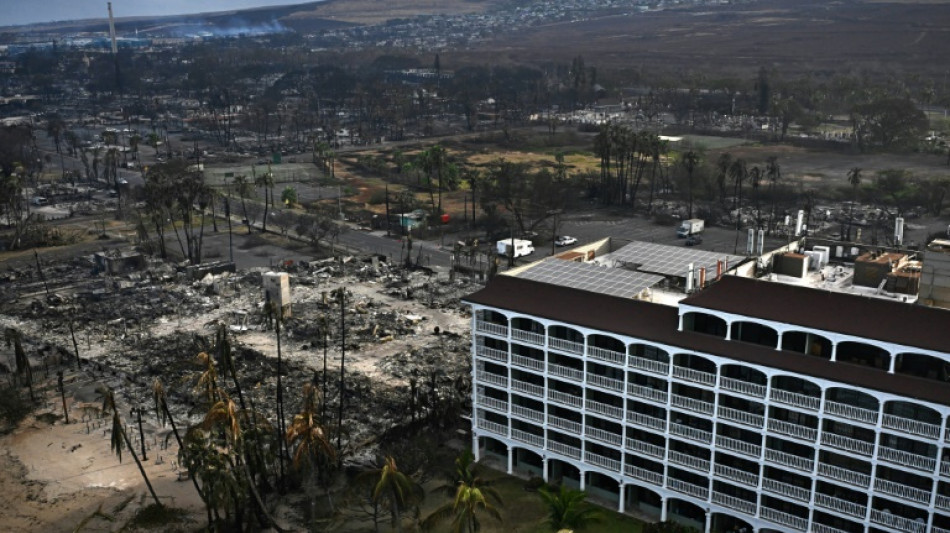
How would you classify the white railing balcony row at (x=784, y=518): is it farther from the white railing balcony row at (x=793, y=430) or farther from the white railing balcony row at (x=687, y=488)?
the white railing balcony row at (x=793, y=430)

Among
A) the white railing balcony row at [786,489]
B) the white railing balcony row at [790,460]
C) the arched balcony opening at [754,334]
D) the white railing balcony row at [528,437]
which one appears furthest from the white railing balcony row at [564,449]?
the arched balcony opening at [754,334]

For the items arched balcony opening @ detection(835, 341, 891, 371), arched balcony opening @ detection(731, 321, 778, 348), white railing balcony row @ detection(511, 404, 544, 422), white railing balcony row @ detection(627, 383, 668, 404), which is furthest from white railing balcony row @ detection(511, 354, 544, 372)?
arched balcony opening @ detection(835, 341, 891, 371)

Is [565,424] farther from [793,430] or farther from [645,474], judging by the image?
[793,430]

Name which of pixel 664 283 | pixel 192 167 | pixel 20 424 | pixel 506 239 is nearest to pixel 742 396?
pixel 664 283

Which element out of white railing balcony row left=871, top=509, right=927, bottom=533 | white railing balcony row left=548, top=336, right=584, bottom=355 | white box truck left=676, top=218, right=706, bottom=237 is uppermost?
white railing balcony row left=548, top=336, right=584, bottom=355

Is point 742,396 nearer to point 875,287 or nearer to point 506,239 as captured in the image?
point 875,287

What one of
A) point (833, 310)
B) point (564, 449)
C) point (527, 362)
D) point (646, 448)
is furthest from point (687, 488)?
point (833, 310)

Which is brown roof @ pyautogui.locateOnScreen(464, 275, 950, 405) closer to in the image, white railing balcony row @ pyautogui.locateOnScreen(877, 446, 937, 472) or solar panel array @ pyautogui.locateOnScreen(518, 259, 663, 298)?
solar panel array @ pyautogui.locateOnScreen(518, 259, 663, 298)
